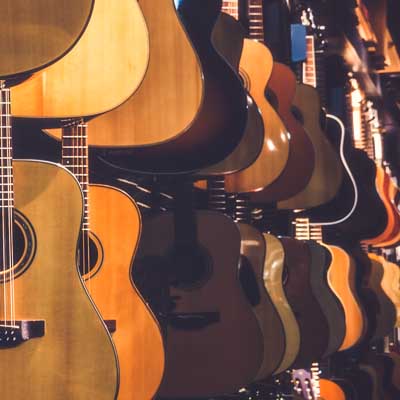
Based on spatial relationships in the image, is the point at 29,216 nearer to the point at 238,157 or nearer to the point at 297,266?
the point at 238,157

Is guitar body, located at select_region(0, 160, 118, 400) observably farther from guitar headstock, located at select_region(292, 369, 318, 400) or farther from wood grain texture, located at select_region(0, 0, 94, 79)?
guitar headstock, located at select_region(292, 369, 318, 400)

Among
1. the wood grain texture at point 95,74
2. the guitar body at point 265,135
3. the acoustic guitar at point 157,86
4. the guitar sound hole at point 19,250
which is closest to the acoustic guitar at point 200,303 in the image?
the guitar body at point 265,135

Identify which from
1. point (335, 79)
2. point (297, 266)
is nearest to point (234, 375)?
point (297, 266)

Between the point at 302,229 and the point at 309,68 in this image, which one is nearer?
the point at 302,229

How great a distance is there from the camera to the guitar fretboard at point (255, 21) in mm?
3736

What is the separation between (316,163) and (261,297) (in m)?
0.98

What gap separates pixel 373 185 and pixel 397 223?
43 cm

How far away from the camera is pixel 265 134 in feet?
Answer: 10.2

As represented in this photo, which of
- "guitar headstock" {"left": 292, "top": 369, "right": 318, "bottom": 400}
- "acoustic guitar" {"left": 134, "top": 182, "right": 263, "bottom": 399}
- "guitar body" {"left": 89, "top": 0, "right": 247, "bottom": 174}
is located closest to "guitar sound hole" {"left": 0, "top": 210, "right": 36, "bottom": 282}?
"guitar body" {"left": 89, "top": 0, "right": 247, "bottom": 174}

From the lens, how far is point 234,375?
2621 mm

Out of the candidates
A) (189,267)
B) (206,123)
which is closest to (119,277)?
(206,123)

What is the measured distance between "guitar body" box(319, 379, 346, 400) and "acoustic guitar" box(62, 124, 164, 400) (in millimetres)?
2842

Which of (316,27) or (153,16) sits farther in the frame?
(316,27)

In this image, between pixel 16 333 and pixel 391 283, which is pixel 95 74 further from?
pixel 391 283
